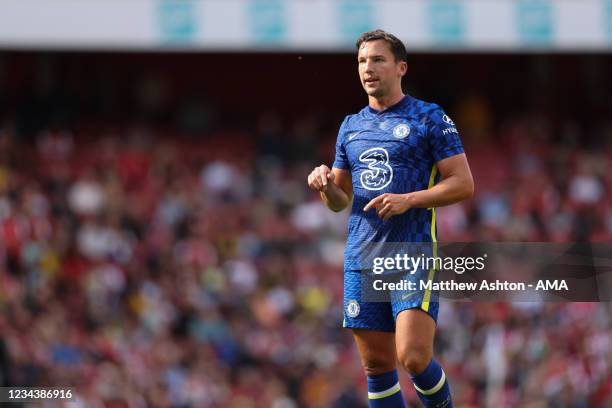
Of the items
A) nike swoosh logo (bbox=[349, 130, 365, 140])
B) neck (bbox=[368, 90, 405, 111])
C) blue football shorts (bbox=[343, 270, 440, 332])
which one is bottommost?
blue football shorts (bbox=[343, 270, 440, 332])

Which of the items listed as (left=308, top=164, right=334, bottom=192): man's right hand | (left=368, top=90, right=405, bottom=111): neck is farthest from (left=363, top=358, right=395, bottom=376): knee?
(left=368, top=90, right=405, bottom=111): neck

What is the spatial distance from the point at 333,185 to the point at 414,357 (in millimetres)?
1171

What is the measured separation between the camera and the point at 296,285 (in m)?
17.4

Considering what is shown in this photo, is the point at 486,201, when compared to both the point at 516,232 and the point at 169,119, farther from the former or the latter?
the point at 169,119

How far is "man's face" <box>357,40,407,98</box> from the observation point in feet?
22.8

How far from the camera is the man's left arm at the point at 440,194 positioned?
6.64 meters

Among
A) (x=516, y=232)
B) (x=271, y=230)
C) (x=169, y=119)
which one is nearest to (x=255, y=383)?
(x=271, y=230)

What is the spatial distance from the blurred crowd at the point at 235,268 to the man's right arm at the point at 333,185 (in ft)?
17.2

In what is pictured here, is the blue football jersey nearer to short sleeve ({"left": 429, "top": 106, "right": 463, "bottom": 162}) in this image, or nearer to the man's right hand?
short sleeve ({"left": 429, "top": 106, "right": 463, "bottom": 162})

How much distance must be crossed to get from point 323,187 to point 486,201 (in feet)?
41.4

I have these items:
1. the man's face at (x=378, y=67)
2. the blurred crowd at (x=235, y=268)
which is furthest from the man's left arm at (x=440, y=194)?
the blurred crowd at (x=235, y=268)

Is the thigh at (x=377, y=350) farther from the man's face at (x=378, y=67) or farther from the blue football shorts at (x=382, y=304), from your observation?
the man's face at (x=378, y=67)

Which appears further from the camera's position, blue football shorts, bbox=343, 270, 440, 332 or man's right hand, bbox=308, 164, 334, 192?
man's right hand, bbox=308, 164, 334, 192

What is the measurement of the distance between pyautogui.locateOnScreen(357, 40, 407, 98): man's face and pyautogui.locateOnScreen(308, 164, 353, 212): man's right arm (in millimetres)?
562
